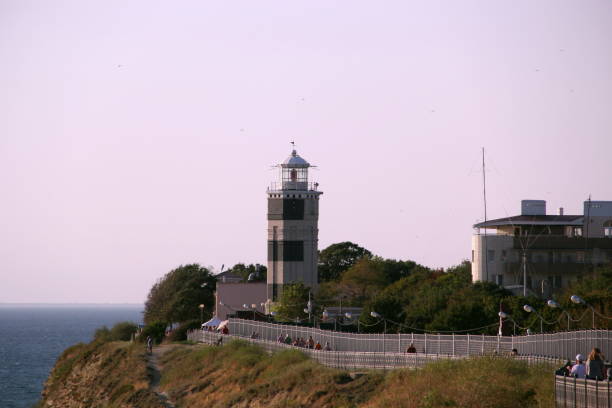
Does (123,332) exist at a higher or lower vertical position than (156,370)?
higher

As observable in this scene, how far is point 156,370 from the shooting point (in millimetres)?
81188

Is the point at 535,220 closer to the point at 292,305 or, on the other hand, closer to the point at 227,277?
the point at 292,305

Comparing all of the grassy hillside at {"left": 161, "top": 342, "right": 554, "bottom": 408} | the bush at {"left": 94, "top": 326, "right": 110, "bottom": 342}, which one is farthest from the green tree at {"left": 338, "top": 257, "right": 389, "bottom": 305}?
the grassy hillside at {"left": 161, "top": 342, "right": 554, "bottom": 408}

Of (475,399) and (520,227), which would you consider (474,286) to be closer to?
(520,227)

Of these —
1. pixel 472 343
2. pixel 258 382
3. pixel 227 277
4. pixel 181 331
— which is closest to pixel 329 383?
pixel 472 343

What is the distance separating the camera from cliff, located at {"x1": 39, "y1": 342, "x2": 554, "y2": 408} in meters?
41.3

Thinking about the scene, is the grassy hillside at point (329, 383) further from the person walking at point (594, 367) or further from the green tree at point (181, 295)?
the green tree at point (181, 295)

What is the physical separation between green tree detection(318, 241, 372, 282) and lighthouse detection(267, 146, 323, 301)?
4019 centimetres

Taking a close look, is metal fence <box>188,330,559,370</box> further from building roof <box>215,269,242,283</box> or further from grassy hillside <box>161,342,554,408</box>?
building roof <box>215,269,242,283</box>

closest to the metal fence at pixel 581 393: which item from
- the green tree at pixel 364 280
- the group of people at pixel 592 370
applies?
the group of people at pixel 592 370

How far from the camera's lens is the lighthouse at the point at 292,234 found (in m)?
102

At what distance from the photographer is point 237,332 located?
84.6 meters

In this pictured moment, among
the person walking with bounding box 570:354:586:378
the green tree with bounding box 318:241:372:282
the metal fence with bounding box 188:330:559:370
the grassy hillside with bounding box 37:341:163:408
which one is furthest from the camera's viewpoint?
the green tree with bounding box 318:241:372:282

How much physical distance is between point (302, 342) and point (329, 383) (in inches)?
621
